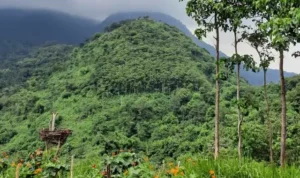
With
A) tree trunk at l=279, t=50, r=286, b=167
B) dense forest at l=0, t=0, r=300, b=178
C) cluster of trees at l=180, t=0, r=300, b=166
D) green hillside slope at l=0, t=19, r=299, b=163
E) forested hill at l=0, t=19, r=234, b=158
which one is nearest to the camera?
cluster of trees at l=180, t=0, r=300, b=166

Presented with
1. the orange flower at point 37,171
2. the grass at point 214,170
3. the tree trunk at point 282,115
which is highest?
the tree trunk at point 282,115

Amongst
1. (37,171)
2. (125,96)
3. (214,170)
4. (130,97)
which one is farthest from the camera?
(125,96)

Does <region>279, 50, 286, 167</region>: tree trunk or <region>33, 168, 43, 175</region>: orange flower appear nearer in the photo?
<region>33, 168, 43, 175</region>: orange flower

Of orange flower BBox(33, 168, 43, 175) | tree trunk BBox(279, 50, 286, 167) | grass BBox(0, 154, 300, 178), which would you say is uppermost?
tree trunk BBox(279, 50, 286, 167)

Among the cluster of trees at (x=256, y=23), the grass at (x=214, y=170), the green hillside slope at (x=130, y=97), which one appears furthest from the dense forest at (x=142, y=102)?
the grass at (x=214, y=170)

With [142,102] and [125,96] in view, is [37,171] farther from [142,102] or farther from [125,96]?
[125,96]

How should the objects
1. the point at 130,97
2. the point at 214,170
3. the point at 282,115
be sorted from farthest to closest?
the point at 130,97
the point at 282,115
the point at 214,170

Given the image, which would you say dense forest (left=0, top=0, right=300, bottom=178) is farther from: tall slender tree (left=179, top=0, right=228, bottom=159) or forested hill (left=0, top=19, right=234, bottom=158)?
tall slender tree (left=179, top=0, right=228, bottom=159)

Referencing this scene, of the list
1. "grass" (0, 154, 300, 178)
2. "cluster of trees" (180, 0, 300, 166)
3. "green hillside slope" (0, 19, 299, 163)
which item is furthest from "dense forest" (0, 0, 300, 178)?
"grass" (0, 154, 300, 178)

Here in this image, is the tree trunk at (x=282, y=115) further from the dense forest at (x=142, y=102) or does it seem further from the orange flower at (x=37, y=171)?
the dense forest at (x=142, y=102)

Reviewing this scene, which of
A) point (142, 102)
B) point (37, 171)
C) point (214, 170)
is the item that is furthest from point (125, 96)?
point (214, 170)

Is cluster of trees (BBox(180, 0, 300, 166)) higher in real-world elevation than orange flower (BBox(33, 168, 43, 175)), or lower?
higher

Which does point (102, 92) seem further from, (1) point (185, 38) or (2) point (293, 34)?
(2) point (293, 34)

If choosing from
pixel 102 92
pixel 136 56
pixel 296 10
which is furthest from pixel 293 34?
pixel 136 56
